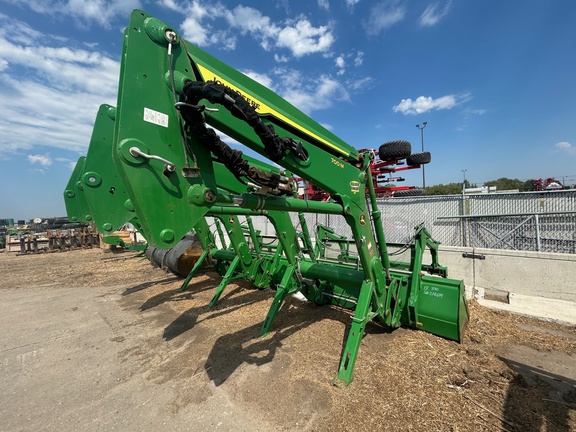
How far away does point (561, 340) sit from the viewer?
4070 millimetres

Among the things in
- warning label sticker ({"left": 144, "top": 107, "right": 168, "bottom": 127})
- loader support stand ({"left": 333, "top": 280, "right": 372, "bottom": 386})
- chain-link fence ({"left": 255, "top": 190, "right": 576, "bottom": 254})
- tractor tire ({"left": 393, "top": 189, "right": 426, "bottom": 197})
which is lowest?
loader support stand ({"left": 333, "top": 280, "right": 372, "bottom": 386})

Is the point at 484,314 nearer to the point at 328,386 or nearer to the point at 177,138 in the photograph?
the point at 328,386

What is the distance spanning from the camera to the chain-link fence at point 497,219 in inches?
246

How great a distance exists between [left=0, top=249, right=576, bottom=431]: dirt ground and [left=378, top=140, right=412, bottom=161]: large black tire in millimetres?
5608

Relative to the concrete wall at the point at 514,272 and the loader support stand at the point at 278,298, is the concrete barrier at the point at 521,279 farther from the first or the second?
the loader support stand at the point at 278,298

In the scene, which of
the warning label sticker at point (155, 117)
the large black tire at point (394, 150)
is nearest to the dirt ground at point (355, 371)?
the warning label sticker at point (155, 117)

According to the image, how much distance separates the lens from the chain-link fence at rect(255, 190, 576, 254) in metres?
6.24

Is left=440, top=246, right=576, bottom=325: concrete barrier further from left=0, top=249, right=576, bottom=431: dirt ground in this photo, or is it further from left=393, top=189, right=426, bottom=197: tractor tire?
left=393, top=189, right=426, bottom=197: tractor tire

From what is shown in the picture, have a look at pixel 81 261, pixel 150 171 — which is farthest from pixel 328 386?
pixel 81 261

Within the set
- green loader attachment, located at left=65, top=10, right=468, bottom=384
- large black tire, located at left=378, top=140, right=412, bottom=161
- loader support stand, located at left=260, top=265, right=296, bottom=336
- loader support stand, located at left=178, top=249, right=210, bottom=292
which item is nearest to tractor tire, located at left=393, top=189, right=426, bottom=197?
large black tire, located at left=378, top=140, right=412, bottom=161

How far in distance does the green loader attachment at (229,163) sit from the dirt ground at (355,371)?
1.20 feet

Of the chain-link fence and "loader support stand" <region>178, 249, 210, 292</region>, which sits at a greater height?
the chain-link fence

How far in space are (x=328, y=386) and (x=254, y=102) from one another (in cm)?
307

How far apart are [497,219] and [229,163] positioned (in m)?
7.26
